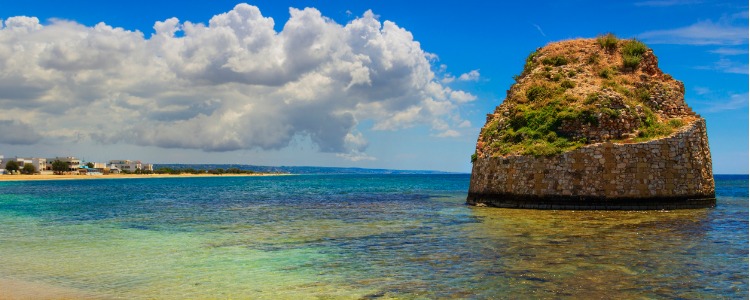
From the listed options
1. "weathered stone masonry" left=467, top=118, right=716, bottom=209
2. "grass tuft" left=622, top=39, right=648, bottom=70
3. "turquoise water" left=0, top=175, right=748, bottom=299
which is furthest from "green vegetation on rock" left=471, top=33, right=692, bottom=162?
"turquoise water" left=0, top=175, right=748, bottom=299

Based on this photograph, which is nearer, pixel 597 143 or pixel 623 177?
pixel 623 177

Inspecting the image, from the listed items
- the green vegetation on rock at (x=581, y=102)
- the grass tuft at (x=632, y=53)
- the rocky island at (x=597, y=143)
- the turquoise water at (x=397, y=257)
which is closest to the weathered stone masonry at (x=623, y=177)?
the rocky island at (x=597, y=143)

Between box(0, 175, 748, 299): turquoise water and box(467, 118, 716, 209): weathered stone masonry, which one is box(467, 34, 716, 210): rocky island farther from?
box(0, 175, 748, 299): turquoise water

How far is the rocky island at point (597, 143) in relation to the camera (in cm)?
2561

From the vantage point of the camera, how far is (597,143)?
26.5m

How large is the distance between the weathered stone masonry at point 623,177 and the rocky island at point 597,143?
5 centimetres

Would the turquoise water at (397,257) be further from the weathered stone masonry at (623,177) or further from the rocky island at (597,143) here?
the rocky island at (597,143)

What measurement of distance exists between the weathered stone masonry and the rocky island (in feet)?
0.15

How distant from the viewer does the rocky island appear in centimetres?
2561

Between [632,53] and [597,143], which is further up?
[632,53]

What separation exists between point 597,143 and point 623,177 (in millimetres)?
2074

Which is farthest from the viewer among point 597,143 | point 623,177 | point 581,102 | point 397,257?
point 581,102

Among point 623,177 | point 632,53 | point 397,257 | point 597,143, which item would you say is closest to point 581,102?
point 597,143

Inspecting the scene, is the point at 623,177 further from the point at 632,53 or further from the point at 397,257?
the point at 397,257
